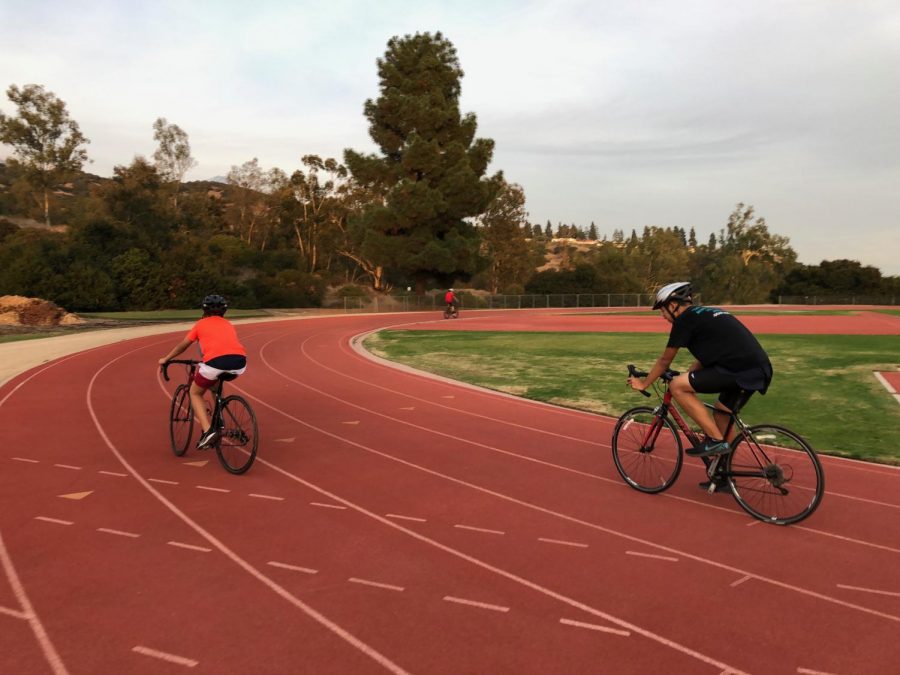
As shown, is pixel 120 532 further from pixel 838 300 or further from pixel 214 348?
pixel 838 300

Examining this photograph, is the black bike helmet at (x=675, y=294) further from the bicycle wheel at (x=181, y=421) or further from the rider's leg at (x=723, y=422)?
the bicycle wheel at (x=181, y=421)

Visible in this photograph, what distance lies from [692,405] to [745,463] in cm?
70

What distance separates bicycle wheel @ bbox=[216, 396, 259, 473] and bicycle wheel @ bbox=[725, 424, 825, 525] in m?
4.68

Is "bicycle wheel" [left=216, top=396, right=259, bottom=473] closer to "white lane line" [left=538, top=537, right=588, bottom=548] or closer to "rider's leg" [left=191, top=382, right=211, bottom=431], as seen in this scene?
"rider's leg" [left=191, top=382, right=211, bottom=431]

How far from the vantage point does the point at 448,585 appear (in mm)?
4016

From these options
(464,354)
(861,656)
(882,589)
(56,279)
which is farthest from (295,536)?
(56,279)

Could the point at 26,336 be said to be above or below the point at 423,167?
below

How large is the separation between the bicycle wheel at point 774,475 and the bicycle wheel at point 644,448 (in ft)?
1.88

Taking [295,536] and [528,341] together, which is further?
[528,341]

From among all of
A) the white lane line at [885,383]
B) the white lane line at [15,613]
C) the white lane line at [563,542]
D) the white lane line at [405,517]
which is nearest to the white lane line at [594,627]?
the white lane line at [563,542]

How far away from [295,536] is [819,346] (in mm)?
19973

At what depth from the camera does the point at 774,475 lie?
→ 16.5ft

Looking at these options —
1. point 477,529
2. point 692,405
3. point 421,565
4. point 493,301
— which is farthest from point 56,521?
point 493,301

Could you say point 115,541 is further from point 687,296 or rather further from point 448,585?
point 687,296
